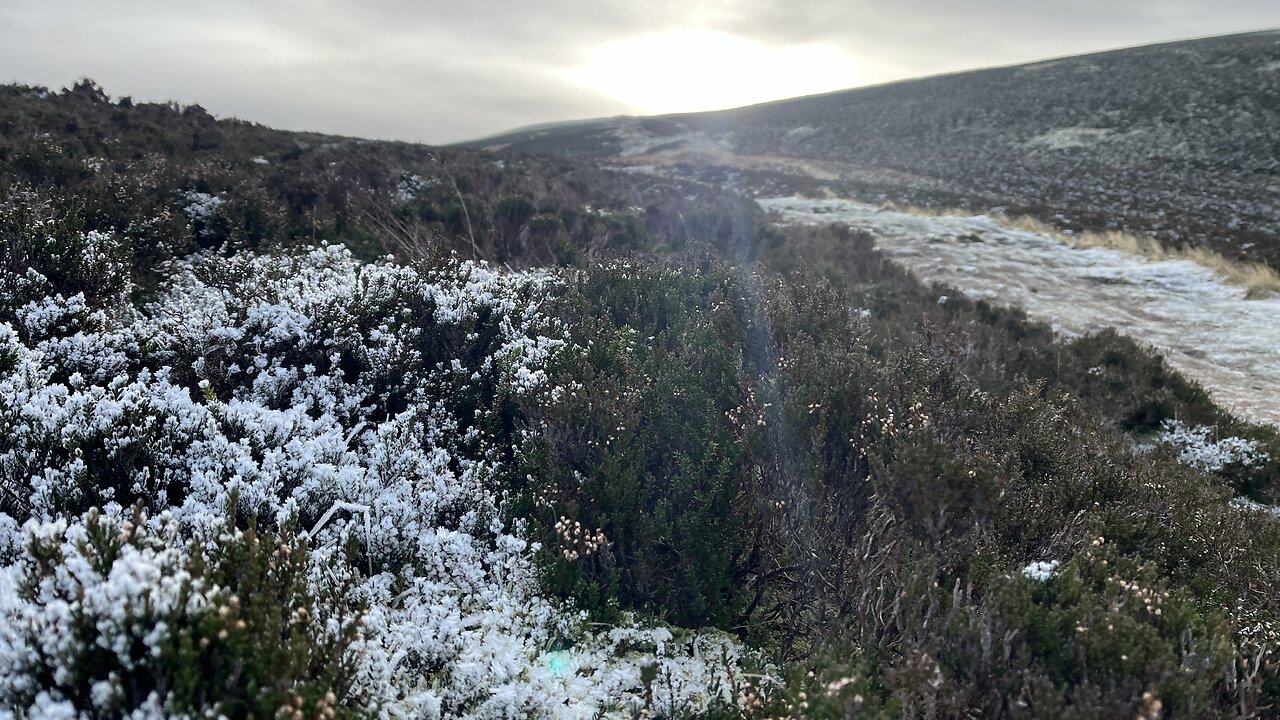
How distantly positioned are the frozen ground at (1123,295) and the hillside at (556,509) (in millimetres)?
2196

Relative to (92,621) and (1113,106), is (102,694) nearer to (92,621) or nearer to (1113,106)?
(92,621)

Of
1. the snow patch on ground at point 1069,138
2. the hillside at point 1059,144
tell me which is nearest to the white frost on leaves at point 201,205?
the hillside at point 1059,144

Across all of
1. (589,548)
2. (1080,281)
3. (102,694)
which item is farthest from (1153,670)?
(1080,281)

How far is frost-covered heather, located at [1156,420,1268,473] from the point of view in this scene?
5.74 metres

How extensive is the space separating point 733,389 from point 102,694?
148 inches

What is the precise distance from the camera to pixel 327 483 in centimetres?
342

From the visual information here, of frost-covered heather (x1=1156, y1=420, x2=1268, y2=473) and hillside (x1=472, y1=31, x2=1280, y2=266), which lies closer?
frost-covered heather (x1=1156, y1=420, x2=1268, y2=473)

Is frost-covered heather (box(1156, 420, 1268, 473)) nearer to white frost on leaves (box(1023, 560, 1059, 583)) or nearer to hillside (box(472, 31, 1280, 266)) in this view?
white frost on leaves (box(1023, 560, 1059, 583))

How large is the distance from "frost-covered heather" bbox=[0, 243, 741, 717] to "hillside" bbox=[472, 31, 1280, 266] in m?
19.2

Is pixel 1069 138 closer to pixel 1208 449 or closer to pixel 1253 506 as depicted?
pixel 1208 449

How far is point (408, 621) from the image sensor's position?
111 inches

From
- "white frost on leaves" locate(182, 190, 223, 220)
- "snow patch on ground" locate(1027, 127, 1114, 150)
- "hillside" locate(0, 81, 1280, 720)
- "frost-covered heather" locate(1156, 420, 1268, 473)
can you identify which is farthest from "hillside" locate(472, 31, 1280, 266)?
"white frost on leaves" locate(182, 190, 223, 220)

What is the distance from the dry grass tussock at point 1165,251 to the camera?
12.2 m

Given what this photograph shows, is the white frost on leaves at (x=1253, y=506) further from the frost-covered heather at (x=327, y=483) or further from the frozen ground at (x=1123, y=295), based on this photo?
the frost-covered heather at (x=327, y=483)
